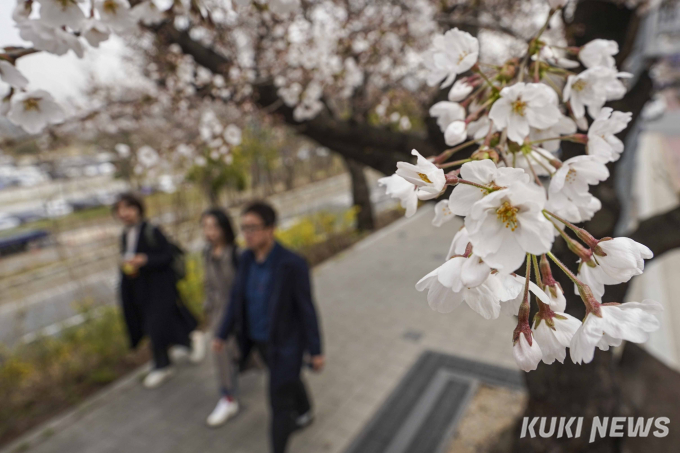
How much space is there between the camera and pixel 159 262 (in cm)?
354

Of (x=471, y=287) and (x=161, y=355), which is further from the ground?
(x=471, y=287)

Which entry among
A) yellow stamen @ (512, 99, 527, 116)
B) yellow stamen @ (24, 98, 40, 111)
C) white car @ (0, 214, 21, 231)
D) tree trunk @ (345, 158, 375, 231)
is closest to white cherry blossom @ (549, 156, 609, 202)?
yellow stamen @ (512, 99, 527, 116)

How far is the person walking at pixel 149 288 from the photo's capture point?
3.53 metres

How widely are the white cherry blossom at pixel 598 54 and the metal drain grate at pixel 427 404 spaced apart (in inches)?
106

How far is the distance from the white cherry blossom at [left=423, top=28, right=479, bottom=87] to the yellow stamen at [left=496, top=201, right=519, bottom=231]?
0.41 meters

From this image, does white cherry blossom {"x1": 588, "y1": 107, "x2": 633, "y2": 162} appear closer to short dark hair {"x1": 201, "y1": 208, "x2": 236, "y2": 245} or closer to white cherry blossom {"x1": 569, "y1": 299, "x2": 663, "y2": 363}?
white cherry blossom {"x1": 569, "y1": 299, "x2": 663, "y2": 363}

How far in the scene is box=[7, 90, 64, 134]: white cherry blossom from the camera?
3.16 feet

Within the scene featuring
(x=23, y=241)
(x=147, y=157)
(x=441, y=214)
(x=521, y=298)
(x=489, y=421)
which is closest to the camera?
(x=521, y=298)

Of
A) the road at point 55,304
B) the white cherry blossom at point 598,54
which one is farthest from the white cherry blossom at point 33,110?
the road at point 55,304

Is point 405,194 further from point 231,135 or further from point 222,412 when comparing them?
point 222,412

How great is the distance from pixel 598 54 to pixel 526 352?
2.35 feet

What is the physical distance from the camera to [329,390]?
3629 millimetres

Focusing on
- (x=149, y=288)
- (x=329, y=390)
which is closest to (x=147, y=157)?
(x=149, y=288)

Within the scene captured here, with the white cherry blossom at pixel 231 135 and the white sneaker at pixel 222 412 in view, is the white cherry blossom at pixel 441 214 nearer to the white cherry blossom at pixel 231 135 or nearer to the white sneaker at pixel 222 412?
the white cherry blossom at pixel 231 135
